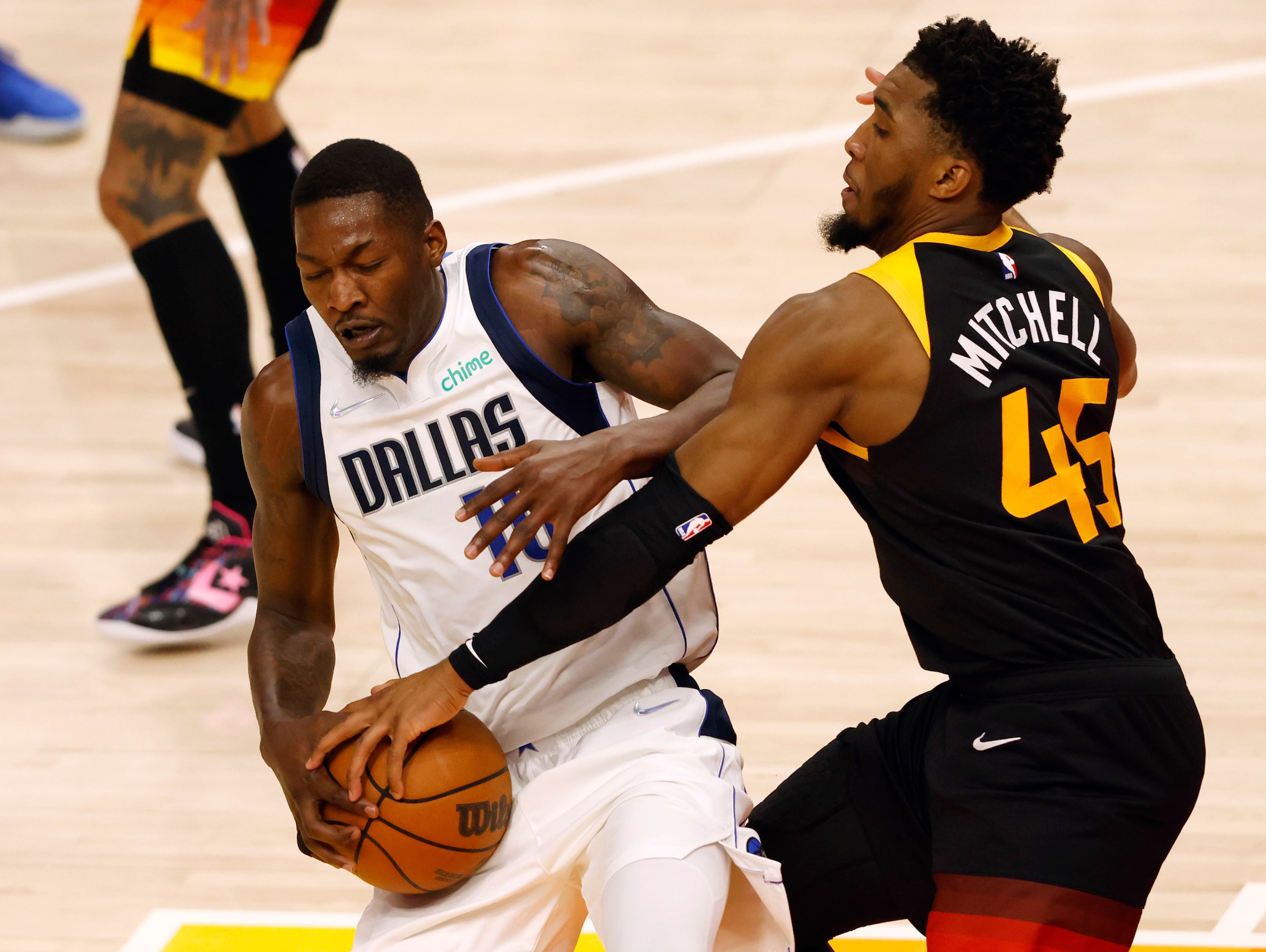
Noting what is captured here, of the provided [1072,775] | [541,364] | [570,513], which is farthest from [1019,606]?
[541,364]

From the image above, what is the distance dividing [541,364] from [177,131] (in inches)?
91.7

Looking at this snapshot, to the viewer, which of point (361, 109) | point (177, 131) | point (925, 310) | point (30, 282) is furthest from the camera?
point (361, 109)

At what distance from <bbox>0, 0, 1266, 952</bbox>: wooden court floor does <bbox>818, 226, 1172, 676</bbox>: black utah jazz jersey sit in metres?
1.30

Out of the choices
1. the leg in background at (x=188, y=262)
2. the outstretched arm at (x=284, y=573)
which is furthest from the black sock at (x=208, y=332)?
the outstretched arm at (x=284, y=573)

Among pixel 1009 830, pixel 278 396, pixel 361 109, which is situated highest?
pixel 278 396

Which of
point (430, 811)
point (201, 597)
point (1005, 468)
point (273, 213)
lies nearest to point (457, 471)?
point (430, 811)

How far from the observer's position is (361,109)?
8.91 m

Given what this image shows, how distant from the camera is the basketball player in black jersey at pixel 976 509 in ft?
8.82

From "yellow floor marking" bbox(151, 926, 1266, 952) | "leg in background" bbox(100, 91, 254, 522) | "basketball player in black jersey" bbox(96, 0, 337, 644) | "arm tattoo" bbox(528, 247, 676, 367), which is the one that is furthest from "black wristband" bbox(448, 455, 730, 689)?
"leg in background" bbox(100, 91, 254, 522)

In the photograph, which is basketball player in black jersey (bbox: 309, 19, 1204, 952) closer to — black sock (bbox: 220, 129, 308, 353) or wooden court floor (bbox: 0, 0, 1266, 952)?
wooden court floor (bbox: 0, 0, 1266, 952)

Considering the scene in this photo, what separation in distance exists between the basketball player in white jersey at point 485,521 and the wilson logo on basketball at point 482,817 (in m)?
0.07

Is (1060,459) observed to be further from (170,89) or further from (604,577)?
(170,89)

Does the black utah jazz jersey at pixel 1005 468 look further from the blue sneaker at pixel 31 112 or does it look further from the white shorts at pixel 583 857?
the blue sneaker at pixel 31 112

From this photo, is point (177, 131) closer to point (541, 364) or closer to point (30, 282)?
point (541, 364)
